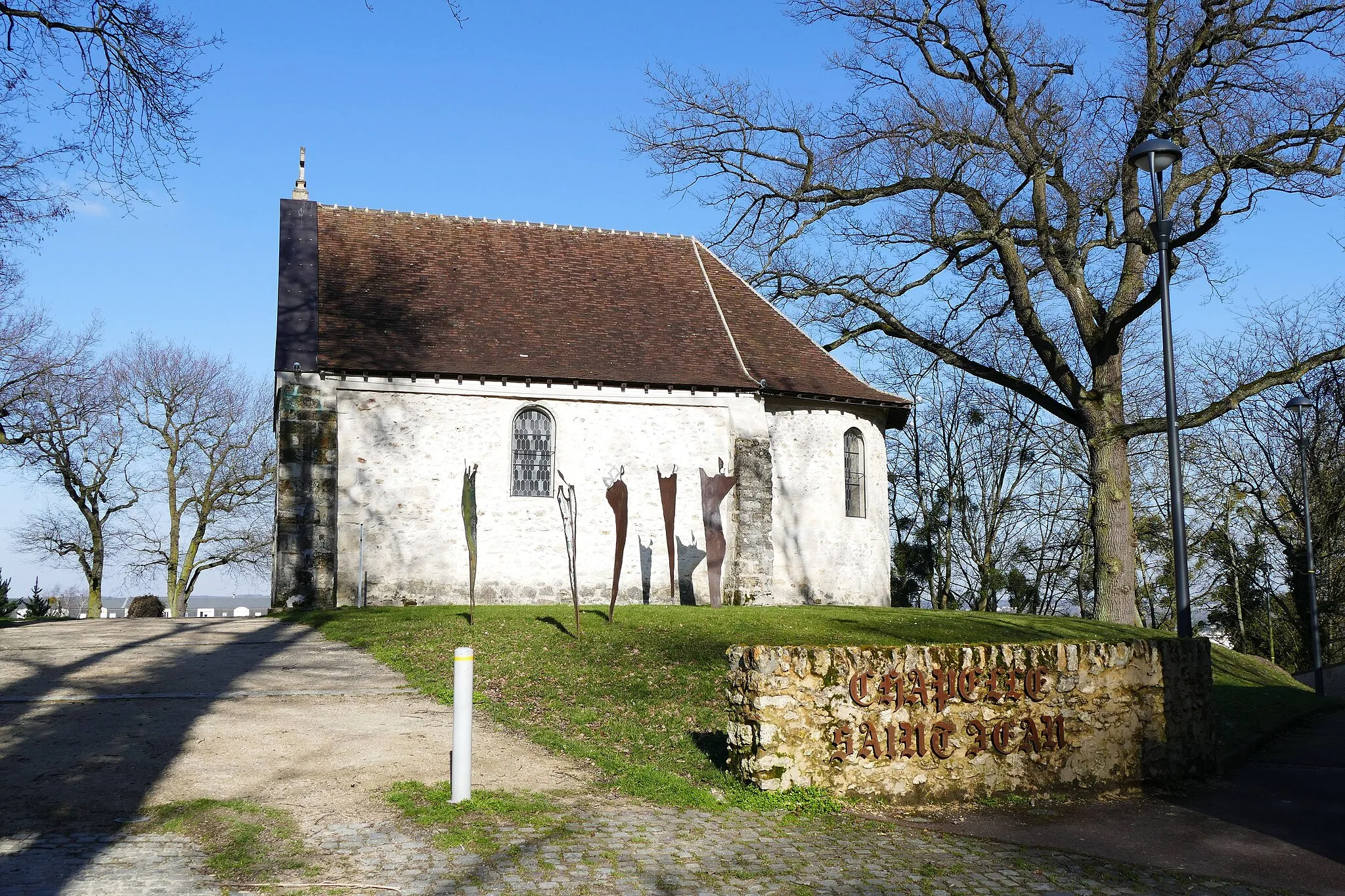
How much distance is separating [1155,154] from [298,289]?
56.4ft

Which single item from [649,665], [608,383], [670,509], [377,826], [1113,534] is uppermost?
[608,383]

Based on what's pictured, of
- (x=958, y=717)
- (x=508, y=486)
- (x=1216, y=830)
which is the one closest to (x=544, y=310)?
(x=508, y=486)

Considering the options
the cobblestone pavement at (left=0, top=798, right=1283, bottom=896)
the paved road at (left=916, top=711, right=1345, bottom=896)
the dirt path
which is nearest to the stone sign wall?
the paved road at (left=916, top=711, right=1345, bottom=896)

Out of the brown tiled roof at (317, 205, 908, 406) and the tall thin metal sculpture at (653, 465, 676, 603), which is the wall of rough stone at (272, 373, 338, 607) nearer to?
the brown tiled roof at (317, 205, 908, 406)

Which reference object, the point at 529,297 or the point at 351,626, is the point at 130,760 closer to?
the point at 351,626

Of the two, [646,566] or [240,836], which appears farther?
[646,566]

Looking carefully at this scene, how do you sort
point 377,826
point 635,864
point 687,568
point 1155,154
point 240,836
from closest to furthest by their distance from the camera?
point 635,864, point 240,836, point 377,826, point 1155,154, point 687,568

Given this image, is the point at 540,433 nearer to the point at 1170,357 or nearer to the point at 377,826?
the point at 1170,357

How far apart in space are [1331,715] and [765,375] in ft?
40.8

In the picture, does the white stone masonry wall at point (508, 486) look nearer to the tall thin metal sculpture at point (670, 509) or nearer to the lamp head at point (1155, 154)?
the tall thin metal sculpture at point (670, 509)

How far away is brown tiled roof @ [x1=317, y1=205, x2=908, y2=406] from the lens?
2211cm

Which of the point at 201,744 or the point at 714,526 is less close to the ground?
the point at 714,526

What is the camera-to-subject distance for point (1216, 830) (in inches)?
307

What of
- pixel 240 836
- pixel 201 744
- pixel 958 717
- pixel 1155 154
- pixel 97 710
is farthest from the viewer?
pixel 1155 154
